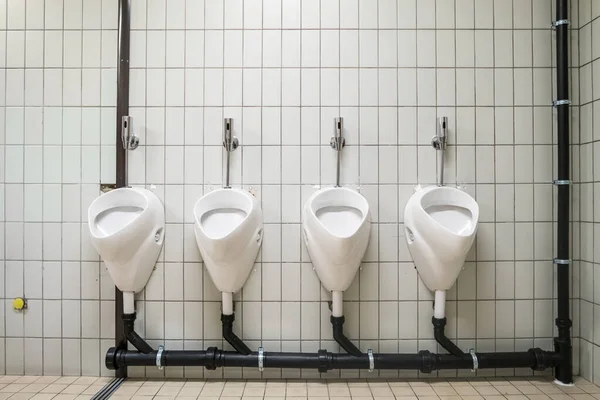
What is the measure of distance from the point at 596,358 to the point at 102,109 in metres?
3.24

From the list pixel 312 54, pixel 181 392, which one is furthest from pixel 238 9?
pixel 181 392

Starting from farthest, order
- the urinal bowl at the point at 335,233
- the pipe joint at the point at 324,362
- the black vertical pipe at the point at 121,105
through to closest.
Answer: the black vertical pipe at the point at 121,105
the pipe joint at the point at 324,362
the urinal bowl at the point at 335,233

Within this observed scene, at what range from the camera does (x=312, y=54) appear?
81.0 inches

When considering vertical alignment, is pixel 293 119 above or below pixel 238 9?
below

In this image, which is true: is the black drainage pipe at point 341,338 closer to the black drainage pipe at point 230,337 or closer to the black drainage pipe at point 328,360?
the black drainage pipe at point 328,360

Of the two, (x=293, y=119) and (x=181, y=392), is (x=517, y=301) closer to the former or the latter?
(x=293, y=119)

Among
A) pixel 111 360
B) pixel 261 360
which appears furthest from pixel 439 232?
pixel 111 360

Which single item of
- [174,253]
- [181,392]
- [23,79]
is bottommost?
[181,392]

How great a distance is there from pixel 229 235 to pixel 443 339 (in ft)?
4.42

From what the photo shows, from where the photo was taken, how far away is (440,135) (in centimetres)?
198

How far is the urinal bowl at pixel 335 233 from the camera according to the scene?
69.4 inches

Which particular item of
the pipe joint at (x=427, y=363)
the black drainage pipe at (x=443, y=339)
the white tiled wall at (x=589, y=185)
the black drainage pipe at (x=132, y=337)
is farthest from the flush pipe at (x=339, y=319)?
the white tiled wall at (x=589, y=185)

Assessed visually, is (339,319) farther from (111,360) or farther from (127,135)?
(127,135)

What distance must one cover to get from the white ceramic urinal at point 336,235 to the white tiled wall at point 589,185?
1298 millimetres
